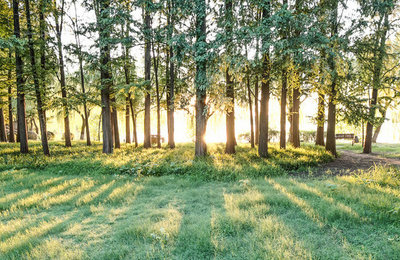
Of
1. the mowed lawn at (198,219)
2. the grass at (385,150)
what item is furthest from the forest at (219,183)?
the grass at (385,150)

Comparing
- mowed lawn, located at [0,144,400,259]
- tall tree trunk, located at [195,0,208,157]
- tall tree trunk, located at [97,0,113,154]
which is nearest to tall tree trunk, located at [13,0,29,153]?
tall tree trunk, located at [97,0,113,154]

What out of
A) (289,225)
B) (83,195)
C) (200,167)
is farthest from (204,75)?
(289,225)

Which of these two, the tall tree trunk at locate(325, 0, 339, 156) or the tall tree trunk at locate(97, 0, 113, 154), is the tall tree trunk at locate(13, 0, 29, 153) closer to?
the tall tree trunk at locate(97, 0, 113, 154)

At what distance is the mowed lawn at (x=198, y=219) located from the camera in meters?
3.10

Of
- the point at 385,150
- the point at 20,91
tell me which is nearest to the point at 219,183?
the point at 20,91

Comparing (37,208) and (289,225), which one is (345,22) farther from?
(37,208)

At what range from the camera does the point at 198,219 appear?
4.16 meters

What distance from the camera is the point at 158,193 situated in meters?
6.18

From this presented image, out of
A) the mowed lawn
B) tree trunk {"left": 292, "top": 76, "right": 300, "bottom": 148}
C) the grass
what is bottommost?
the grass

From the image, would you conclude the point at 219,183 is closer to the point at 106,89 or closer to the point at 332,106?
the point at 332,106

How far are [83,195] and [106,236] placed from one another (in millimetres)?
2792

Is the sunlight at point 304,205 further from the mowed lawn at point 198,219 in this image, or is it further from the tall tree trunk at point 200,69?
the tall tree trunk at point 200,69

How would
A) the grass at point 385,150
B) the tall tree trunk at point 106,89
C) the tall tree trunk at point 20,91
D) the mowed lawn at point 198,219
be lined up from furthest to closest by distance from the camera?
the grass at point 385,150, the tall tree trunk at point 106,89, the tall tree trunk at point 20,91, the mowed lawn at point 198,219

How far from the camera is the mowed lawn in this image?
10.2 feet
